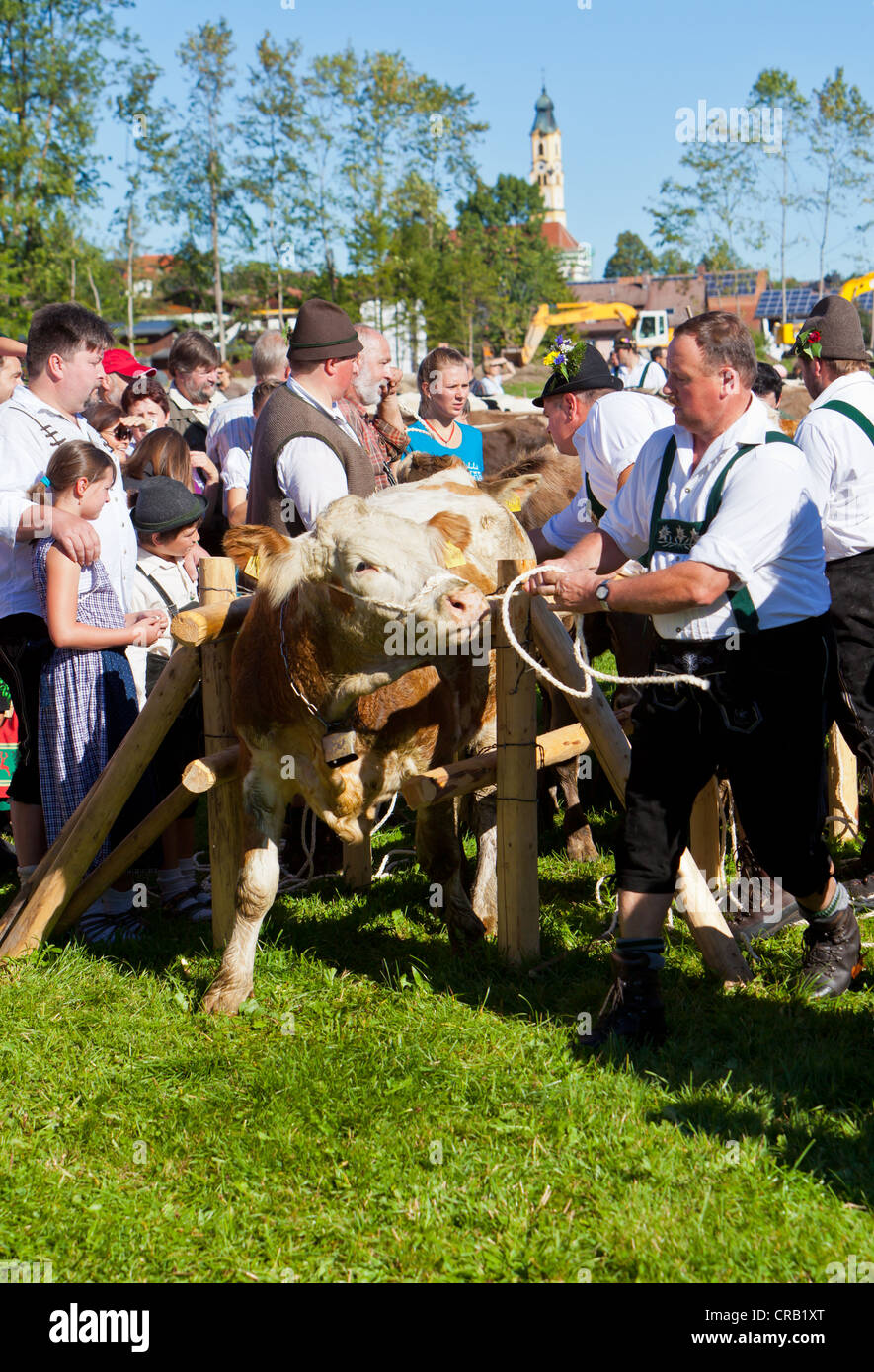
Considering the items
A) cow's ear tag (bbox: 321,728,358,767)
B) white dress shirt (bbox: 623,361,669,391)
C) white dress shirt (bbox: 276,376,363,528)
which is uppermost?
white dress shirt (bbox: 623,361,669,391)

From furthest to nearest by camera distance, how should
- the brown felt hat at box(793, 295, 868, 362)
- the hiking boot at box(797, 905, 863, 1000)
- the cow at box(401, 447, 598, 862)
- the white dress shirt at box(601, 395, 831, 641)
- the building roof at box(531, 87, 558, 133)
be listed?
the building roof at box(531, 87, 558, 133), the cow at box(401, 447, 598, 862), the brown felt hat at box(793, 295, 868, 362), the hiking boot at box(797, 905, 863, 1000), the white dress shirt at box(601, 395, 831, 641)

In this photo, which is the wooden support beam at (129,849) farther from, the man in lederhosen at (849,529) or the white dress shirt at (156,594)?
the man in lederhosen at (849,529)

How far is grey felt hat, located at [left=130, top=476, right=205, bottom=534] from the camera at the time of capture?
20.0ft

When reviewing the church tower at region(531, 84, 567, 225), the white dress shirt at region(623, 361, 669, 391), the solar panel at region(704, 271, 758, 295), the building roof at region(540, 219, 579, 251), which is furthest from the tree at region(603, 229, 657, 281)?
the white dress shirt at region(623, 361, 669, 391)

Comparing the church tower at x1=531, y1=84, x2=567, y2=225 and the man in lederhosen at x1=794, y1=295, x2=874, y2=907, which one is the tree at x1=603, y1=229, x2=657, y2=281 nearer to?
the church tower at x1=531, y1=84, x2=567, y2=225

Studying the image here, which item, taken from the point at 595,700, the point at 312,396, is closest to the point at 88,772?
the point at 312,396

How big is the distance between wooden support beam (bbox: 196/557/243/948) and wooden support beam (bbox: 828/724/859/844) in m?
3.57

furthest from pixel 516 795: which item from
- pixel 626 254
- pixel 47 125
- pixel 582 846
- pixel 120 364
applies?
pixel 626 254

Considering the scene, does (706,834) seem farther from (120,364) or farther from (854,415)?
(120,364)

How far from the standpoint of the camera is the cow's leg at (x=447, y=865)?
5461mm

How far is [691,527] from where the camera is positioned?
4.09 meters

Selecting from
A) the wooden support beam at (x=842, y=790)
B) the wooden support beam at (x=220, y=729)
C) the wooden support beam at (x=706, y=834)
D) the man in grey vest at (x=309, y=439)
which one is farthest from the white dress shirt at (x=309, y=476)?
the wooden support beam at (x=842, y=790)

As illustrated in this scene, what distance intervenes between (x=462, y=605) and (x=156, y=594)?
2.80 metres
